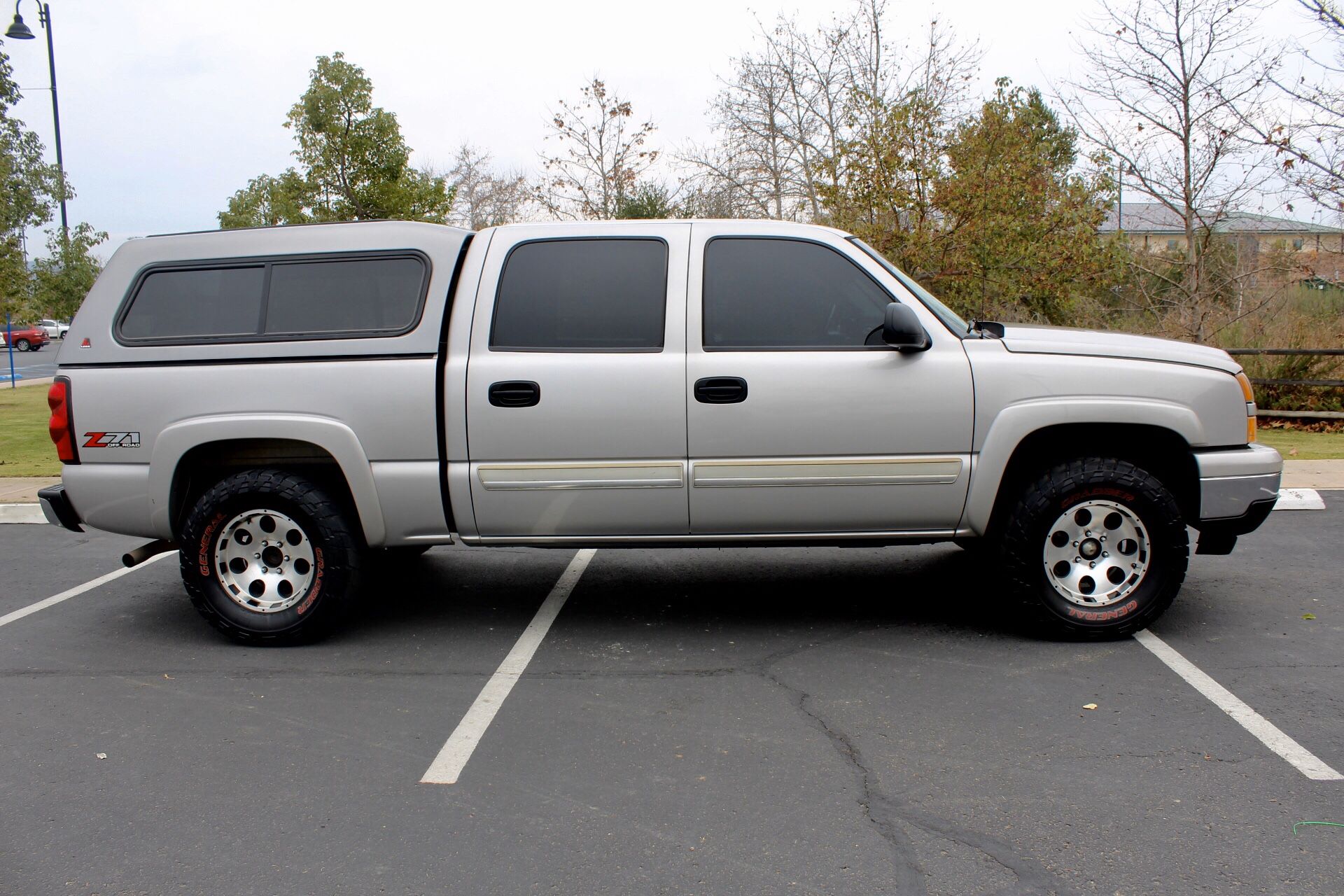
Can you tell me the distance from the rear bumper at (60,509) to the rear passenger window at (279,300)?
34.5 inches

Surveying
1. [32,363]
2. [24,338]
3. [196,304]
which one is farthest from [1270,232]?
[24,338]

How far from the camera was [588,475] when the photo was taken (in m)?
4.82

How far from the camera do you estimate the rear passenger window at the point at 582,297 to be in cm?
489

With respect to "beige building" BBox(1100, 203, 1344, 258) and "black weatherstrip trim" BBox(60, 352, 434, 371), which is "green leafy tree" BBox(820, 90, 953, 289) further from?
"black weatherstrip trim" BBox(60, 352, 434, 371)

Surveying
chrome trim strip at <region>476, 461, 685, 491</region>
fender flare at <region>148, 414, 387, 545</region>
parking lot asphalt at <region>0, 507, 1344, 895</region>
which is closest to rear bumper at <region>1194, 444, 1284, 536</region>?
parking lot asphalt at <region>0, 507, 1344, 895</region>

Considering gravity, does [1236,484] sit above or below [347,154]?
below

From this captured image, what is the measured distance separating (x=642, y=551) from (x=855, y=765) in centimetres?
355

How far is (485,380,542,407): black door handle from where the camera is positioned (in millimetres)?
4777

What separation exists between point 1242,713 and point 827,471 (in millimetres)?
1922

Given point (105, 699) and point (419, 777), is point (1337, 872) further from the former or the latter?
point (105, 699)

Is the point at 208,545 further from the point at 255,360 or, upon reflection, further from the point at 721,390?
the point at 721,390

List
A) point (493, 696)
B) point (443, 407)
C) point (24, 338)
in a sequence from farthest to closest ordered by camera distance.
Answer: point (24, 338) < point (443, 407) < point (493, 696)

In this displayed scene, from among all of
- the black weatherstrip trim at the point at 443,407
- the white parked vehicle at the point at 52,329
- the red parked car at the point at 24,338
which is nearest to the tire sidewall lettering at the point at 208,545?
the black weatherstrip trim at the point at 443,407

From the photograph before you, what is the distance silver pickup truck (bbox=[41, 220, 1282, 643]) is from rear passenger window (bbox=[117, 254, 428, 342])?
0.05 ft
